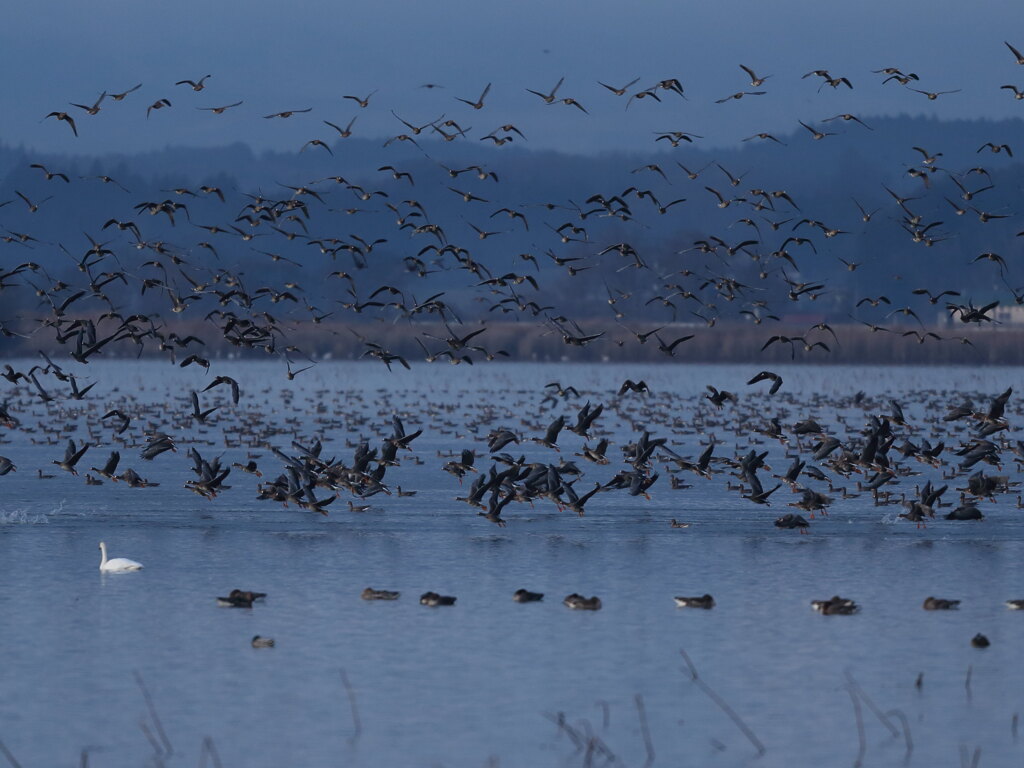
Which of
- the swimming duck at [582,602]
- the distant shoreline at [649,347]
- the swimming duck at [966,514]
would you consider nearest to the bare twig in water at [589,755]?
the swimming duck at [582,602]

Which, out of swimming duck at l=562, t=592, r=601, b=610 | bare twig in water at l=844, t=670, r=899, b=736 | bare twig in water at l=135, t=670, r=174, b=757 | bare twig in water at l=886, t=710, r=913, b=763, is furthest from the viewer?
swimming duck at l=562, t=592, r=601, b=610

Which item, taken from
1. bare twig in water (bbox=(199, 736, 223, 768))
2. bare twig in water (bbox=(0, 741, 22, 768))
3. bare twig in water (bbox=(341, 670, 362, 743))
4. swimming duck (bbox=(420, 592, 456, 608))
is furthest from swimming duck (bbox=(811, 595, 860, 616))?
bare twig in water (bbox=(0, 741, 22, 768))

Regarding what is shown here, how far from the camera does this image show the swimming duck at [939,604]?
18.7 metres

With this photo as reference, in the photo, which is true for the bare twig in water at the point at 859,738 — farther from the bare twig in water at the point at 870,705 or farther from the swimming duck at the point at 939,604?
the swimming duck at the point at 939,604

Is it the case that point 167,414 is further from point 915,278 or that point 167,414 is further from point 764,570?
point 915,278

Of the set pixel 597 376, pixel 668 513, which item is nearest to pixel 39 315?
pixel 597 376

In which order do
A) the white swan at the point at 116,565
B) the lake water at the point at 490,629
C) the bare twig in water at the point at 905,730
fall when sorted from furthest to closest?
the white swan at the point at 116,565 < the lake water at the point at 490,629 < the bare twig in water at the point at 905,730

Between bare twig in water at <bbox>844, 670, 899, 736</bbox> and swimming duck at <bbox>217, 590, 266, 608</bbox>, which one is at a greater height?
bare twig in water at <bbox>844, 670, 899, 736</bbox>

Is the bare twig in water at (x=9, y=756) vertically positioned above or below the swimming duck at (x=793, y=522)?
below

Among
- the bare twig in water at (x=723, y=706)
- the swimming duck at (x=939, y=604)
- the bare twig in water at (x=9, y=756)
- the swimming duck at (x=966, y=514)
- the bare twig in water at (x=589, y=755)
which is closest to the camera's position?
the bare twig in water at (x=589, y=755)

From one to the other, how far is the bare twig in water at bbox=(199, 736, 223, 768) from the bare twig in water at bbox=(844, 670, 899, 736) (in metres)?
5.22

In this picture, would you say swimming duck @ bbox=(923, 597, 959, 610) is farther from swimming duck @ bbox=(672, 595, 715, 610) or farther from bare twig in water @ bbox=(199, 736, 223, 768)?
bare twig in water @ bbox=(199, 736, 223, 768)

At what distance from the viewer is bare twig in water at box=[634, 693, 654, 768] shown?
1290 centimetres

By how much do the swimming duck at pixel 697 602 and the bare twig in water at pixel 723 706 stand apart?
2.18m
